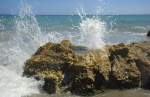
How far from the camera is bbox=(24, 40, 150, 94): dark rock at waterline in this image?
29.3 feet

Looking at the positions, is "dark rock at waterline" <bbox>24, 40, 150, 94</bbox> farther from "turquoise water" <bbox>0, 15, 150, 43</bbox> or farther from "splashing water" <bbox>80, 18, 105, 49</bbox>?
"turquoise water" <bbox>0, 15, 150, 43</bbox>

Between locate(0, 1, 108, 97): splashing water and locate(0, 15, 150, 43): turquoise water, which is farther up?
locate(0, 15, 150, 43): turquoise water

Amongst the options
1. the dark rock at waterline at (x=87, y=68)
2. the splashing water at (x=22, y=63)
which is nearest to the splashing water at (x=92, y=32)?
the splashing water at (x=22, y=63)

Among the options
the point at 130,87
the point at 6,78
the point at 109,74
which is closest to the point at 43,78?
the point at 6,78

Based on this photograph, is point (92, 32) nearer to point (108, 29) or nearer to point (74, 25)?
point (108, 29)

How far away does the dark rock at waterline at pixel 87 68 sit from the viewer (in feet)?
29.3

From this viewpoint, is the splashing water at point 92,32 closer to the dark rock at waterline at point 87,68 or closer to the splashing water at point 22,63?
the splashing water at point 22,63

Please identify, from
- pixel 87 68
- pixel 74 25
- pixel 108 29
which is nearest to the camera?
pixel 87 68

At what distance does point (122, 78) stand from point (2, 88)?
10.1ft

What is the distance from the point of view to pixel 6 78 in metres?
9.31

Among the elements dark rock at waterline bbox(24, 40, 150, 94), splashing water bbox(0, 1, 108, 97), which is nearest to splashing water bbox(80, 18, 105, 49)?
splashing water bbox(0, 1, 108, 97)

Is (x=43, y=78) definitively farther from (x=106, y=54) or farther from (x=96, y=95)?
(x=106, y=54)

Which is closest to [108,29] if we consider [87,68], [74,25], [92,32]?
[74,25]

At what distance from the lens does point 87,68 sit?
29.8ft
